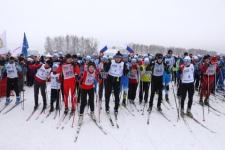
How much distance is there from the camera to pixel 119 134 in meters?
6.96

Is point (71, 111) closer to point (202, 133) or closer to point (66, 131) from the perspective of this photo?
point (66, 131)

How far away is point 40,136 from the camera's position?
6742 millimetres

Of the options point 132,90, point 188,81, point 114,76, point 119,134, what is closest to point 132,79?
point 132,90

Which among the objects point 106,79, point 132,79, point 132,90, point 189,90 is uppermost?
point 106,79

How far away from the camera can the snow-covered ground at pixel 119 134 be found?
6215mm

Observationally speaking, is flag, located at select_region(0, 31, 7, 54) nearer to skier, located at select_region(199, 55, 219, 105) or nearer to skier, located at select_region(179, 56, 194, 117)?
skier, located at select_region(179, 56, 194, 117)

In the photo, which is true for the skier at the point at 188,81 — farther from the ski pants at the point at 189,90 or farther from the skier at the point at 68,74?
the skier at the point at 68,74

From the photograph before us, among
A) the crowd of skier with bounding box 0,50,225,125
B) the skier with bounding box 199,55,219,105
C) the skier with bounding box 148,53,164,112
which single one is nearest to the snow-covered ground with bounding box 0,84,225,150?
the crowd of skier with bounding box 0,50,225,125

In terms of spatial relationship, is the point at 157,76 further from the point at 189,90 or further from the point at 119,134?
the point at 119,134

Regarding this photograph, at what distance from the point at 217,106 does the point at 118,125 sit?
5320mm

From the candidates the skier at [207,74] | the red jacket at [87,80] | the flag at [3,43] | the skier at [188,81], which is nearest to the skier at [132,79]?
the skier at [188,81]

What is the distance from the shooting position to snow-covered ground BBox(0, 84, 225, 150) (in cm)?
621

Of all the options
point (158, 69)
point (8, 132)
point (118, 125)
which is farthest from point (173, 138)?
point (8, 132)

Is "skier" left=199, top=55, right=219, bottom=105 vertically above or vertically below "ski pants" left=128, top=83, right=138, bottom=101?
above
